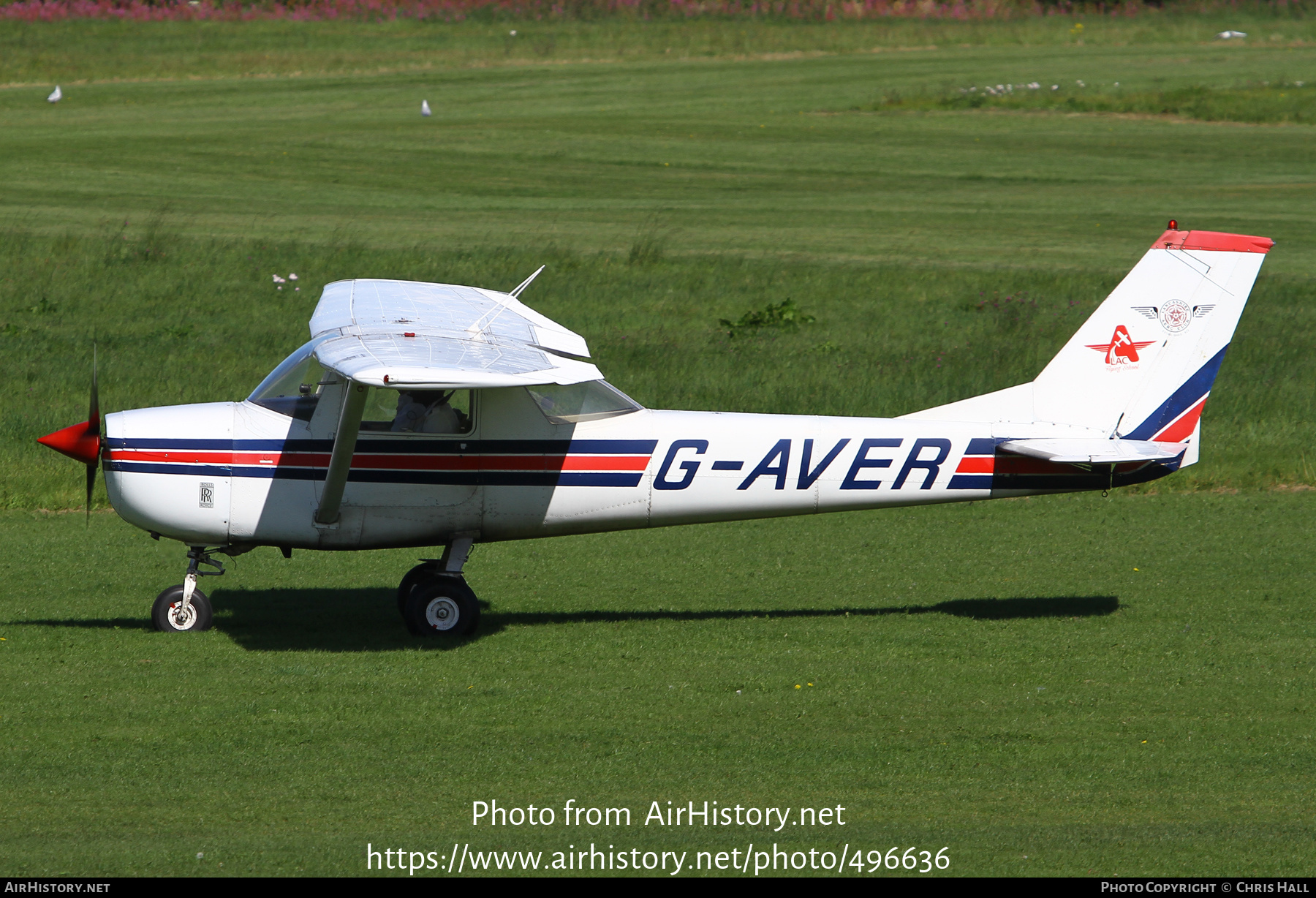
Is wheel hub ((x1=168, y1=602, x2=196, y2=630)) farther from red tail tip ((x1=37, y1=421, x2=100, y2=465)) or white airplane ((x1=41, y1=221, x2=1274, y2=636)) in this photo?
red tail tip ((x1=37, y1=421, x2=100, y2=465))

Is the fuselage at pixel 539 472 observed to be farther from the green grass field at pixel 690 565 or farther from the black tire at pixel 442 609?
the green grass field at pixel 690 565

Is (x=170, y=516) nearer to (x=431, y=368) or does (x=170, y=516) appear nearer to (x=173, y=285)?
(x=431, y=368)

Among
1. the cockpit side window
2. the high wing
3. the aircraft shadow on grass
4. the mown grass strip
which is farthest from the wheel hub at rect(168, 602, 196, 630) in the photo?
the mown grass strip

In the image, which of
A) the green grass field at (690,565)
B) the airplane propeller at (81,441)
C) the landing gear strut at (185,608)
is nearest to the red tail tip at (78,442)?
the airplane propeller at (81,441)

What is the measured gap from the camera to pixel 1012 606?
10781 millimetres

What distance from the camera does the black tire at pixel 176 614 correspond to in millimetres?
10016

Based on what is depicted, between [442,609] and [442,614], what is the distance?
0.12 feet

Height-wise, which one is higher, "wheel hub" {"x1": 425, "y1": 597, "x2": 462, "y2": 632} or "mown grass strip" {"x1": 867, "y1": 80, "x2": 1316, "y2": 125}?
"mown grass strip" {"x1": 867, "y1": 80, "x2": 1316, "y2": 125}

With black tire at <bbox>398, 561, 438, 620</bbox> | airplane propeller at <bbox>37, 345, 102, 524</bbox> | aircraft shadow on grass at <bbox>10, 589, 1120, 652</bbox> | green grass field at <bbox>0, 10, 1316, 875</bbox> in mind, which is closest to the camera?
Answer: green grass field at <bbox>0, 10, 1316, 875</bbox>

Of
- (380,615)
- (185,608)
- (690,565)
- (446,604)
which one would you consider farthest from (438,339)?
(690,565)

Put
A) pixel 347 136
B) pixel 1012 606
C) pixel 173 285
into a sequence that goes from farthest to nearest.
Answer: pixel 347 136 → pixel 173 285 → pixel 1012 606

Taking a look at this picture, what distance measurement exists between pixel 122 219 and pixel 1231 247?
2132 cm

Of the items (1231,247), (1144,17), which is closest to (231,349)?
(1231,247)

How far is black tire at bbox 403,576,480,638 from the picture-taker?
32.7 feet
